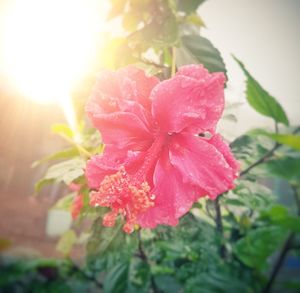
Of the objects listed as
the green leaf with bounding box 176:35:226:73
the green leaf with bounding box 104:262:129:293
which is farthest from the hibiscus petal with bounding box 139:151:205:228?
the green leaf with bounding box 104:262:129:293

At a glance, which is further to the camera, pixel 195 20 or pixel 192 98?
pixel 195 20

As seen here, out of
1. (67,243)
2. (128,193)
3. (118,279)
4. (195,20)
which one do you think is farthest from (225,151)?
(67,243)

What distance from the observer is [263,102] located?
0.81 m

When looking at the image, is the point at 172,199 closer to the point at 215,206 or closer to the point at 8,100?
the point at 215,206

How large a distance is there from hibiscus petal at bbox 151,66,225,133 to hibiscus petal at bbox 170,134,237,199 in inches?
1.3

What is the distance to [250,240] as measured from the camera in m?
1.09

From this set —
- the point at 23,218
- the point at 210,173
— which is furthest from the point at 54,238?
the point at 210,173

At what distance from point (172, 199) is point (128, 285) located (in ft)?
2.77

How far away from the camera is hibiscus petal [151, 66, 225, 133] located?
0.57m

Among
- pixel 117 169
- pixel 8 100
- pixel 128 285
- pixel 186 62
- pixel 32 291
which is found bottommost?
pixel 128 285

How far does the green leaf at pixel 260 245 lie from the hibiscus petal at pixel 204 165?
546 millimetres

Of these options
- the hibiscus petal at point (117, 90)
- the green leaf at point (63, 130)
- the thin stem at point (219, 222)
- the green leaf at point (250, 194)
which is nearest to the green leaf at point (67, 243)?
the thin stem at point (219, 222)

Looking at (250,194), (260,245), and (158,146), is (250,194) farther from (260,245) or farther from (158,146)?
(158,146)

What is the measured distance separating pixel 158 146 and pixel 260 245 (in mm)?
629
